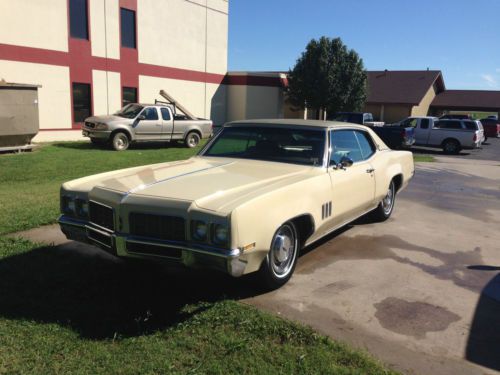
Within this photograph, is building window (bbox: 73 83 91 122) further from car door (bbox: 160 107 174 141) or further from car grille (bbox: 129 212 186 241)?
car grille (bbox: 129 212 186 241)

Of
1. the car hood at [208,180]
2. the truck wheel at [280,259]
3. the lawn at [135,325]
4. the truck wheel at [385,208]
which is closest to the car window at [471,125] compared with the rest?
the truck wheel at [385,208]

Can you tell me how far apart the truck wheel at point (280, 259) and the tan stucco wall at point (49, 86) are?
16.6 m

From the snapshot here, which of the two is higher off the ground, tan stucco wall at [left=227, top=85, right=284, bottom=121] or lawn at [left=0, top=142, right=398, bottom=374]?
tan stucco wall at [left=227, top=85, right=284, bottom=121]

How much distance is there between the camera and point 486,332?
362 centimetres

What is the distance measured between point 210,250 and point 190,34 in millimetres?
22993

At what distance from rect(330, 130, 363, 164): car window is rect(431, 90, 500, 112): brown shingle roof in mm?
44128

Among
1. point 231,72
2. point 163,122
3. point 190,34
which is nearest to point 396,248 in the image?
point 163,122

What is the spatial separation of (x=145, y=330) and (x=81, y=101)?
1842cm

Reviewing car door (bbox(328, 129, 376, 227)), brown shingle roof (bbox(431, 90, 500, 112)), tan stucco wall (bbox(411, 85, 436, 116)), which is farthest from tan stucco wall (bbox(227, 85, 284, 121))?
brown shingle roof (bbox(431, 90, 500, 112))

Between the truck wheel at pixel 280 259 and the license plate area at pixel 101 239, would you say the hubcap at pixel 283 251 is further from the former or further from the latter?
the license plate area at pixel 101 239

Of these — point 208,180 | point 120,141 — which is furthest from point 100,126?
point 208,180

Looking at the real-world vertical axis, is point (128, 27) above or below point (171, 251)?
above

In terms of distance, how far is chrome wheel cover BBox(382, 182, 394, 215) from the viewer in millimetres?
6949

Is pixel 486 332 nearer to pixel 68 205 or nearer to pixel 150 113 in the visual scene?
pixel 68 205
